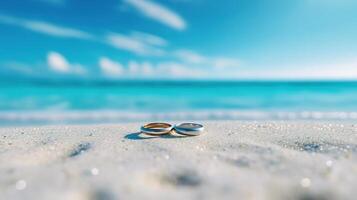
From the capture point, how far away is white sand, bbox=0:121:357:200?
1.48 meters

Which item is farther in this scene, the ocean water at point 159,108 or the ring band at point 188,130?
the ocean water at point 159,108

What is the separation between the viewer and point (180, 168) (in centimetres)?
184

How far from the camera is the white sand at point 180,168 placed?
1476mm

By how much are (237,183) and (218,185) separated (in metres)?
0.14

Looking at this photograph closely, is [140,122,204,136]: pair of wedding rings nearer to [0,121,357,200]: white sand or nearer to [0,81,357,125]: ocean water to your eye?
[0,121,357,200]: white sand

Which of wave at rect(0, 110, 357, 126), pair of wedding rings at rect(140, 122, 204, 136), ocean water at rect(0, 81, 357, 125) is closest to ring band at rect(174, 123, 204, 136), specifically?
pair of wedding rings at rect(140, 122, 204, 136)

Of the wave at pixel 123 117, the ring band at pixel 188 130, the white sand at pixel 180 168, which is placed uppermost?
the wave at pixel 123 117

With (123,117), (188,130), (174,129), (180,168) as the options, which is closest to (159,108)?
(123,117)

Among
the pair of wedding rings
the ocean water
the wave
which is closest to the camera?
the pair of wedding rings

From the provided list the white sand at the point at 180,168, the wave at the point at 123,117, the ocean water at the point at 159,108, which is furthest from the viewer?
the ocean water at the point at 159,108

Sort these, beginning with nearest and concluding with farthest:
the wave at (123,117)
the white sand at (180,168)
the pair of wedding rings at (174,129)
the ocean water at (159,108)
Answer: the white sand at (180,168) → the pair of wedding rings at (174,129) → the wave at (123,117) → the ocean water at (159,108)

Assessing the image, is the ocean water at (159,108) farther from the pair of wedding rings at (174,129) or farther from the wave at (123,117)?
the pair of wedding rings at (174,129)

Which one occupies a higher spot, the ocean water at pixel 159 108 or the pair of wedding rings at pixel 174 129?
the ocean water at pixel 159 108

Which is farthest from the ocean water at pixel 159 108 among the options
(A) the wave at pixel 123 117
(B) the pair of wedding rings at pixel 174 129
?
(B) the pair of wedding rings at pixel 174 129
